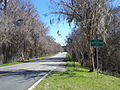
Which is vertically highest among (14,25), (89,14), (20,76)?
(14,25)

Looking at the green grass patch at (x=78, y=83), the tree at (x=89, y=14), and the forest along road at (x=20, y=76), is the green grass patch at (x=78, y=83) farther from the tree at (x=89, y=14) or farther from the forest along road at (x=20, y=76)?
the tree at (x=89, y=14)

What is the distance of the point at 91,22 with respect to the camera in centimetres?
1343

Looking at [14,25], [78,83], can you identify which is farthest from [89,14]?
[14,25]

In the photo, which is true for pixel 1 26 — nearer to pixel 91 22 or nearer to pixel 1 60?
pixel 1 60

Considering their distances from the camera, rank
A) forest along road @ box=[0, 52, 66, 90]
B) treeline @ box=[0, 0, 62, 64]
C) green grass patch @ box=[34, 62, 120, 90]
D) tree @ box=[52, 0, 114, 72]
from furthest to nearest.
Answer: treeline @ box=[0, 0, 62, 64]
tree @ box=[52, 0, 114, 72]
forest along road @ box=[0, 52, 66, 90]
green grass patch @ box=[34, 62, 120, 90]

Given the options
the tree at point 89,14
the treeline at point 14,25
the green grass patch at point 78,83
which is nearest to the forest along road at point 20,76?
the green grass patch at point 78,83

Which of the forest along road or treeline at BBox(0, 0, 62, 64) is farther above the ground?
treeline at BBox(0, 0, 62, 64)

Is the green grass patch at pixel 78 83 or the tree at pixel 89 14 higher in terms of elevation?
the tree at pixel 89 14

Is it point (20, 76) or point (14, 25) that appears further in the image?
point (14, 25)

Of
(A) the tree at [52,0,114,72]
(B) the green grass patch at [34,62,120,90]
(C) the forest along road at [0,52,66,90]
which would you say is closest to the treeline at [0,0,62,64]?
(C) the forest along road at [0,52,66,90]

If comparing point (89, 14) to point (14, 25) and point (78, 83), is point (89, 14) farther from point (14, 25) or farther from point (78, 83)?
point (14, 25)

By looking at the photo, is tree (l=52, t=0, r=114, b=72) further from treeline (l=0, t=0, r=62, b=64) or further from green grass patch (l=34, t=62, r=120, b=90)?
treeline (l=0, t=0, r=62, b=64)

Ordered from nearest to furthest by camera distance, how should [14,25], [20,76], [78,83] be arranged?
[78,83], [20,76], [14,25]

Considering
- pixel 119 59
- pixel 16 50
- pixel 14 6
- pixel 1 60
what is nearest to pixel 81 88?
pixel 119 59
